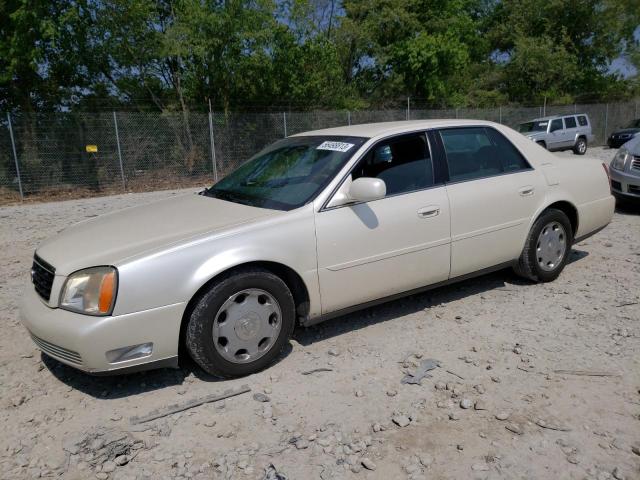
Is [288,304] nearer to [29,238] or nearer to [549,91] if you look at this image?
[29,238]

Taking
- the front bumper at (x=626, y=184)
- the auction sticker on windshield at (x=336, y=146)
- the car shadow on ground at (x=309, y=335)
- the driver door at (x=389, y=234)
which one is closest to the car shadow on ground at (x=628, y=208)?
the front bumper at (x=626, y=184)

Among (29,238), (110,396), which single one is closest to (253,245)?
(110,396)

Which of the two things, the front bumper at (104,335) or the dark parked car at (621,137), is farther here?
the dark parked car at (621,137)

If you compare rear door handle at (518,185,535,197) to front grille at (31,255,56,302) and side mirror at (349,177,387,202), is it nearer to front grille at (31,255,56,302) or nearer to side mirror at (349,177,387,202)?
side mirror at (349,177,387,202)

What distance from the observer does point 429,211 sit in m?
4.12

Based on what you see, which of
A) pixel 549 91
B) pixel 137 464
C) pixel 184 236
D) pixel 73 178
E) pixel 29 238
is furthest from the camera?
pixel 549 91

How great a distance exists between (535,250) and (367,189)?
6.98 feet

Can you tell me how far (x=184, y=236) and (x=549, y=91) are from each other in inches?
1271

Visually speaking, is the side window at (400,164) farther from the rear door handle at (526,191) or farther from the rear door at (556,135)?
the rear door at (556,135)

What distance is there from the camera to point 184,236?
3.34 meters

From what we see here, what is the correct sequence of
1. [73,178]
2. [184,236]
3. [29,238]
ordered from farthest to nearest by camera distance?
[73,178]
[29,238]
[184,236]

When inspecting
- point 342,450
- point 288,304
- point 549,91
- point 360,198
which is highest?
point 549,91

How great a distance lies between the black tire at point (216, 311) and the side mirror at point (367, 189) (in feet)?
2.59

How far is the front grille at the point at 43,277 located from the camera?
10.7 ft
